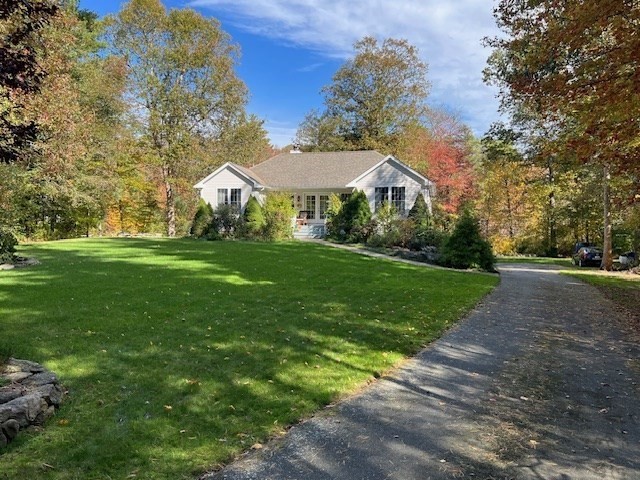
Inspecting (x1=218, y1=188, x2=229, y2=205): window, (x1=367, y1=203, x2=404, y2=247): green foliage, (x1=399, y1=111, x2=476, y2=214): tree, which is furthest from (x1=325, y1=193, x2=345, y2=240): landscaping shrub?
(x1=399, y1=111, x2=476, y2=214): tree

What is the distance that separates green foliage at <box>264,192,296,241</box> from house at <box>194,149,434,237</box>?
2.78 m

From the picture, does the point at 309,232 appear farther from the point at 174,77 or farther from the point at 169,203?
the point at 174,77

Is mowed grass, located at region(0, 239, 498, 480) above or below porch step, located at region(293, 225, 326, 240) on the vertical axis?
below

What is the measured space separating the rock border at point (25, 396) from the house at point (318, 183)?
75.7 feet

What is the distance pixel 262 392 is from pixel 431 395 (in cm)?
170

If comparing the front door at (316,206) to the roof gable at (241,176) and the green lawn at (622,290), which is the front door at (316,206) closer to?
the roof gable at (241,176)

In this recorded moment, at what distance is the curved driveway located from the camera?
3111 millimetres

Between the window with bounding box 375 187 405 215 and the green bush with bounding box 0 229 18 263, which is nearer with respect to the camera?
the green bush with bounding box 0 229 18 263

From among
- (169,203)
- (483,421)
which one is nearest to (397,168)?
(169,203)

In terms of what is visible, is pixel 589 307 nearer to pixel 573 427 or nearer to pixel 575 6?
pixel 575 6

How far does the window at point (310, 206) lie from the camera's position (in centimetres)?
2961

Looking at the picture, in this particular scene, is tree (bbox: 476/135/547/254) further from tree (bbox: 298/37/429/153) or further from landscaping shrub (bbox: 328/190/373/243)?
landscaping shrub (bbox: 328/190/373/243)

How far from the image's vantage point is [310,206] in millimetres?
29672

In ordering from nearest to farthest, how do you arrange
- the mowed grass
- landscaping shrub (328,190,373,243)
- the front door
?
the mowed grass → landscaping shrub (328,190,373,243) → the front door
